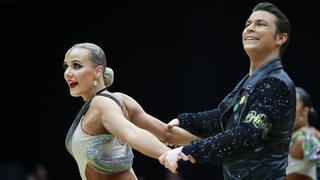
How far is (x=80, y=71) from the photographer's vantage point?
326 centimetres

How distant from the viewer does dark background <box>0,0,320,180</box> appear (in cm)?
796

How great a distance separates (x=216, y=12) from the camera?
816 centimetres

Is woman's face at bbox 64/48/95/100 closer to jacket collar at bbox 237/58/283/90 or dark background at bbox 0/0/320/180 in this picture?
jacket collar at bbox 237/58/283/90

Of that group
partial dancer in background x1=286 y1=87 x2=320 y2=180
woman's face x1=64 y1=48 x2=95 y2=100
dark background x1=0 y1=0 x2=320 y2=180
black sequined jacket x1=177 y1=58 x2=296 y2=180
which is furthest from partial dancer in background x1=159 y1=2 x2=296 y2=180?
dark background x1=0 y1=0 x2=320 y2=180

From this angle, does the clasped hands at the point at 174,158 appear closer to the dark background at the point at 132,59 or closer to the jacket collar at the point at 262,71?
the jacket collar at the point at 262,71

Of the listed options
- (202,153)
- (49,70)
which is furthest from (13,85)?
(202,153)

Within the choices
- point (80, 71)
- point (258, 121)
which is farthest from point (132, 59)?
point (258, 121)

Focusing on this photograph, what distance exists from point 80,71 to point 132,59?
593 centimetres

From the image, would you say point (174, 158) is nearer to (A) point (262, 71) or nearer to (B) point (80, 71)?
(A) point (262, 71)

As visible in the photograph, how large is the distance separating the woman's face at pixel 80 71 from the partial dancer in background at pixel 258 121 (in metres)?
0.70

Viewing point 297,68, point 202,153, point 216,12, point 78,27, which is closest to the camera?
point 202,153

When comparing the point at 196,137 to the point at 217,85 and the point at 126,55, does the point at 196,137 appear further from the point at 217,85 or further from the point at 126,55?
the point at 126,55

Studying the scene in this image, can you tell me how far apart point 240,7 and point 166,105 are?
184cm

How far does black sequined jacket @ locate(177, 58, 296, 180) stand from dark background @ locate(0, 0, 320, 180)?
487 cm
